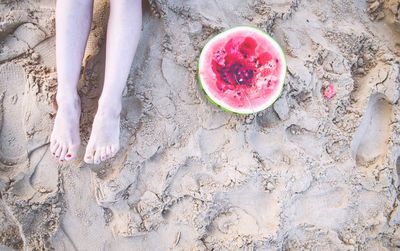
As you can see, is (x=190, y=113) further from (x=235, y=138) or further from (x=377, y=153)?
(x=377, y=153)

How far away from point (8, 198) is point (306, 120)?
1.90 meters

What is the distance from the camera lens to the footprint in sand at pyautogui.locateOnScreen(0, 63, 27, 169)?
2.74 meters

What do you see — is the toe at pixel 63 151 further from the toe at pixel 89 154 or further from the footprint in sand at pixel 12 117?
the footprint in sand at pixel 12 117

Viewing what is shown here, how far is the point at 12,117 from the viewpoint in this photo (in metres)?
2.76

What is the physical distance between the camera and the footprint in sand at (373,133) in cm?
304

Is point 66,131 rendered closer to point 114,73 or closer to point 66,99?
point 66,99

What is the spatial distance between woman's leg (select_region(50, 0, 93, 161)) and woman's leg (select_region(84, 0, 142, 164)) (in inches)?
4.8

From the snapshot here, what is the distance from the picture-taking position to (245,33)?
280 centimetres

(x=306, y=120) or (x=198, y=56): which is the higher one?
(x=198, y=56)

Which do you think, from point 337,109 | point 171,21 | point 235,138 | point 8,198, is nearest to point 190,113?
point 235,138

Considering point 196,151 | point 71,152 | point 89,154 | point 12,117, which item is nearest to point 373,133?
point 196,151

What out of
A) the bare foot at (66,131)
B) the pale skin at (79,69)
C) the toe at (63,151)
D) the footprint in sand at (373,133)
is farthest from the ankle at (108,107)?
the footprint in sand at (373,133)

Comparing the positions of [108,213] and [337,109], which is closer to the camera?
[108,213]

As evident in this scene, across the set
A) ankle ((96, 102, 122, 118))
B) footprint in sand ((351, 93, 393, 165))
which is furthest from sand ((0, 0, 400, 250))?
ankle ((96, 102, 122, 118))
